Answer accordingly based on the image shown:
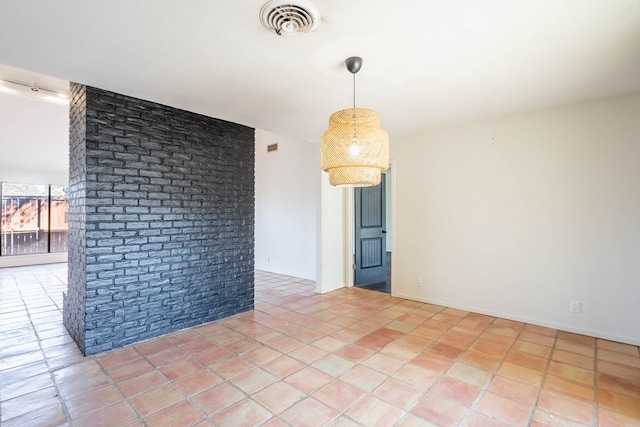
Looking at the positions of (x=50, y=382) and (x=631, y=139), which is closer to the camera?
(x=50, y=382)

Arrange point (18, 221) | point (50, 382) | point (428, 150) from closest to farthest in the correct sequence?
1. point (50, 382)
2. point (428, 150)
3. point (18, 221)

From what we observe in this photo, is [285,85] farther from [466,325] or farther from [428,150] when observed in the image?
[466,325]

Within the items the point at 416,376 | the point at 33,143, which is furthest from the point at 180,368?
the point at 33,143

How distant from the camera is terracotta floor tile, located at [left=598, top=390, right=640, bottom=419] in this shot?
1.89 m

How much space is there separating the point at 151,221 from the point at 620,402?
402cm

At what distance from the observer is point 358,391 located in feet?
6.89

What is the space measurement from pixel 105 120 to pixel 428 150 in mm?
3736

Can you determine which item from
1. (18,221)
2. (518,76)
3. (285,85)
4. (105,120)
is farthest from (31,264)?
(518,76)

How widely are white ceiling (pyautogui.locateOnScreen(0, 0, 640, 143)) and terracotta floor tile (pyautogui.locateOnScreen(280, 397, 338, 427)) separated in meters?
2.40

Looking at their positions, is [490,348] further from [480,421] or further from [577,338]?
[480,421]

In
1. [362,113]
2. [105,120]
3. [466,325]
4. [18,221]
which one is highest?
[105,120]

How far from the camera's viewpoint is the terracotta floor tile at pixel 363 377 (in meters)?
2.17

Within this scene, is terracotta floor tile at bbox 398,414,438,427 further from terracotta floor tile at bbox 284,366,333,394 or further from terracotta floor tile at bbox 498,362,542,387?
terracotta floor tile at bbox 498,362,542,387

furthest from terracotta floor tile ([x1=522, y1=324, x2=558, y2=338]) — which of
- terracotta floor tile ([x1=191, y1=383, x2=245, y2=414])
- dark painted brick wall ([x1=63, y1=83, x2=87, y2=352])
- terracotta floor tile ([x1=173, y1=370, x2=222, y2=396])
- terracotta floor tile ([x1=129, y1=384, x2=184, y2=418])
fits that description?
dark painted brick wall ([x1=63, y1=83, x2=87, y2=352])
